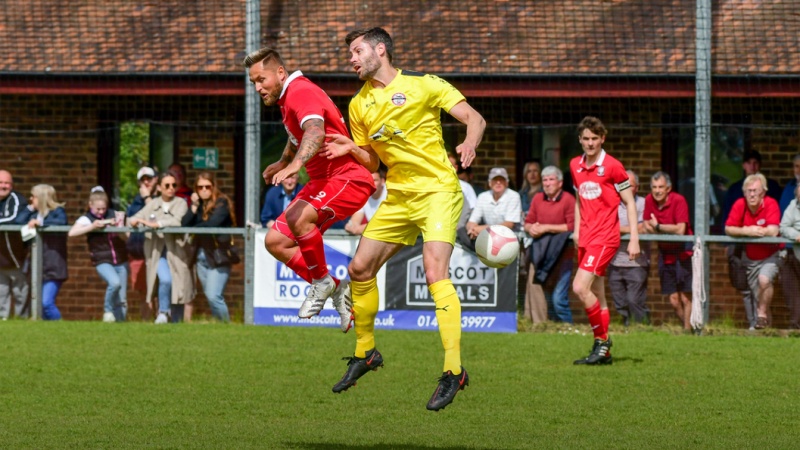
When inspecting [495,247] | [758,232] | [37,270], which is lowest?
[37,270]

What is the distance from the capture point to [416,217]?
8.99 metres

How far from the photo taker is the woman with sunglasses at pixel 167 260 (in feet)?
51.7

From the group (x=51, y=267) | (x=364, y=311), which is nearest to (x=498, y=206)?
(x=51, y=267)

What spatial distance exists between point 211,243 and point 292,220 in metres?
6.61

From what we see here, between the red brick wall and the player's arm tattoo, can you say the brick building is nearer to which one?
the red brick wall

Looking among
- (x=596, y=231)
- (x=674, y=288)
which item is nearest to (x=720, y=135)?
(x=674, y=288)

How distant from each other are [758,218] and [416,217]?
7.00 meters

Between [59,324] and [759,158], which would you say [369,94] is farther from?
[759,158]

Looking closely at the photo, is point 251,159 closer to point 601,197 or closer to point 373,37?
point 601,197

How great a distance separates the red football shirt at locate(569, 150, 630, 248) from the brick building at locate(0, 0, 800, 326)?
3.64 metres

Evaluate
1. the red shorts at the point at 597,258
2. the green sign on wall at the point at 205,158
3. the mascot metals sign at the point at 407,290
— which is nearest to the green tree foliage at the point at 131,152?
the green sign on wall at the point at 205,158

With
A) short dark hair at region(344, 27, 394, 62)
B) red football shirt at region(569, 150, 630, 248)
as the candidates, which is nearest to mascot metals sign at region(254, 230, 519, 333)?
red football shirt at region(569, 150, 630, 248)

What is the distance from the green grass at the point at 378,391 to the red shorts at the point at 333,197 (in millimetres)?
1520

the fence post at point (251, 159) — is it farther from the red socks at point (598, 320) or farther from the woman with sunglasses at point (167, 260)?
the red socks at point (598, 320)
